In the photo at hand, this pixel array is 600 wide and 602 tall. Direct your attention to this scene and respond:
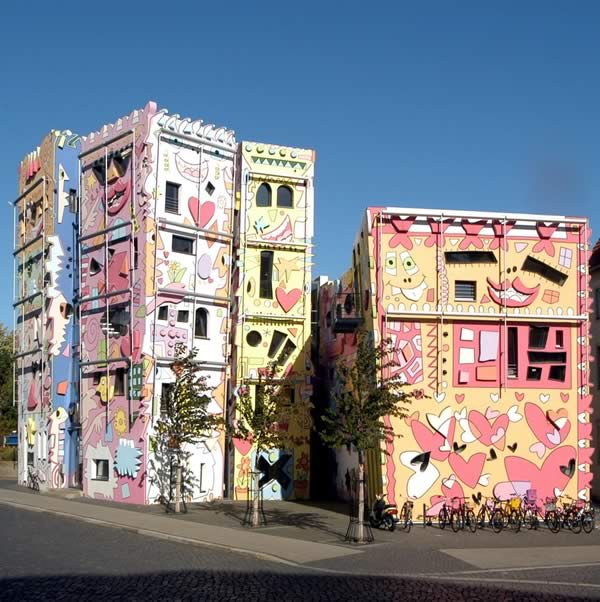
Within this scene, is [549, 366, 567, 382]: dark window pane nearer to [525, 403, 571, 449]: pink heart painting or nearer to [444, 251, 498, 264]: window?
[525, 403, 571, 449]: pink heart painting

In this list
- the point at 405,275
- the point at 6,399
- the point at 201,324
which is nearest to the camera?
the point at 405,275

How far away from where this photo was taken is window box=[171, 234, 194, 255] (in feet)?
116

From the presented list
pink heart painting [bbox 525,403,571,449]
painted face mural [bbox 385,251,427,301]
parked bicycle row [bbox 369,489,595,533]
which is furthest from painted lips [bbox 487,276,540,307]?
parked bicycle row [bbox 369,489,595,533]

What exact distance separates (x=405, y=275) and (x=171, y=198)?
1101 cm

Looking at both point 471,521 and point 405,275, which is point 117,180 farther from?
point 471,521

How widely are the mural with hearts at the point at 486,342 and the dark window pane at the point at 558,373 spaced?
5 centimetres

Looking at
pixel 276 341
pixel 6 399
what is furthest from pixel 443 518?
pixel 6 399

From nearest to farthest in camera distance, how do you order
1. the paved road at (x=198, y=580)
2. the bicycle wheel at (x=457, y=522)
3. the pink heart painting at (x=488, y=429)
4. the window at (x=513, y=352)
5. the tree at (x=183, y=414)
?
the paved road at (x=198, y=580)
the bicycle wheel at (x=457, y=522)
the pink heart painting at (x=488, y=429)
the window at (x=513, y=352)
the tree at (x=183, y=414)

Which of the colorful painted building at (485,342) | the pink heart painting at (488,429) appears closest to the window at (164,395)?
the colorful painted building at (485,342)

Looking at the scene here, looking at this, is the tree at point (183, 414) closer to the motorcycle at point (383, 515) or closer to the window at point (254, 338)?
the window at point (254, 338)

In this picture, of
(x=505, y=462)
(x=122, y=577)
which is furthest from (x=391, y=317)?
(x=122, y=577)

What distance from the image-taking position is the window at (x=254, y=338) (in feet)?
122

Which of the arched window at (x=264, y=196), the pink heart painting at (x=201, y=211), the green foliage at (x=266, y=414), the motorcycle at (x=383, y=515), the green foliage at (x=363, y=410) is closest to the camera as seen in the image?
the green foliage at (x=363, y=410)

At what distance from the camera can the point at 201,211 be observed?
3603 cm
